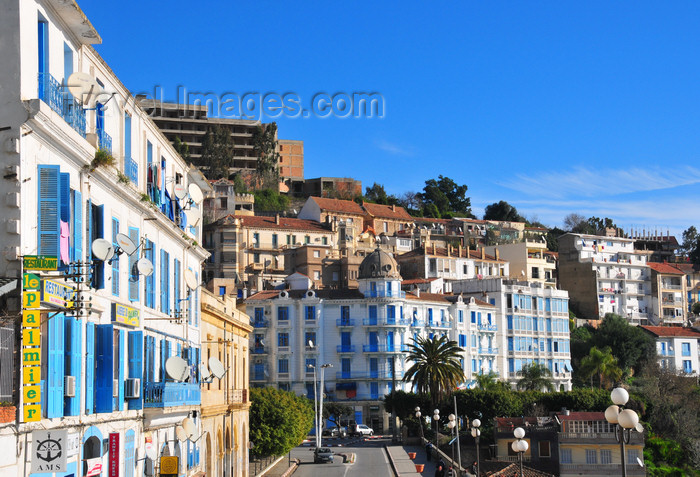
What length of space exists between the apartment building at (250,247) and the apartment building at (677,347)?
134 ft

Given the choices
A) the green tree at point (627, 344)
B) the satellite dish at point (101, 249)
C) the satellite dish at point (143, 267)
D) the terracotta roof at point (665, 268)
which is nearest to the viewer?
the satellite dish at point (101, 249)

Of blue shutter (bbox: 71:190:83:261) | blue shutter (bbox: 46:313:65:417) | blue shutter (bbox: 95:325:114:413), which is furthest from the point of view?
blue shutter (bbox: 95:325:114:413)

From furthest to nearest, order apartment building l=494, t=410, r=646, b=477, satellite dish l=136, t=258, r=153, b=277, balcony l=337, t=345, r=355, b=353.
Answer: balcony l=337, t=345, r=355, b=353 < apartment building l=494, t=410, r=646, b=477 < satellite dish l=136, t=258, r=153, b=277

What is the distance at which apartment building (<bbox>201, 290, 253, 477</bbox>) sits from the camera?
3700 cm

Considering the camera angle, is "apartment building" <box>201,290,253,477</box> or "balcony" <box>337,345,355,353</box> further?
"balcony" <box>337,345,355,353</box>

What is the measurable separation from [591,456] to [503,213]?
328ft

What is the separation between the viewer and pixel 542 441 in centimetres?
7212

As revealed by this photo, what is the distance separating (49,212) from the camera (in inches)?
728

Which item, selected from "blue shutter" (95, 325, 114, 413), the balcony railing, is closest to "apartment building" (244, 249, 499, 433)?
the balcony railing

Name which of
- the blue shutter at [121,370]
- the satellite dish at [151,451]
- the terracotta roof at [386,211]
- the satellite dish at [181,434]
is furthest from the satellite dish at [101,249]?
the terracotta roof at [386,211]

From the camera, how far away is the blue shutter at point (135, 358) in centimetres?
2519

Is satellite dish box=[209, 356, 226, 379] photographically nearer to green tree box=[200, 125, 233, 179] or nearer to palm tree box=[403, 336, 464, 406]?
palm tree box=[403, 336, 464, 406]

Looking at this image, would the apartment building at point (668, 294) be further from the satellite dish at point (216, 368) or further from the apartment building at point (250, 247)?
the satellite dish at point (216, 368)

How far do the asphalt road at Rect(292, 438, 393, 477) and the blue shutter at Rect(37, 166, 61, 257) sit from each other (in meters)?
35.7
